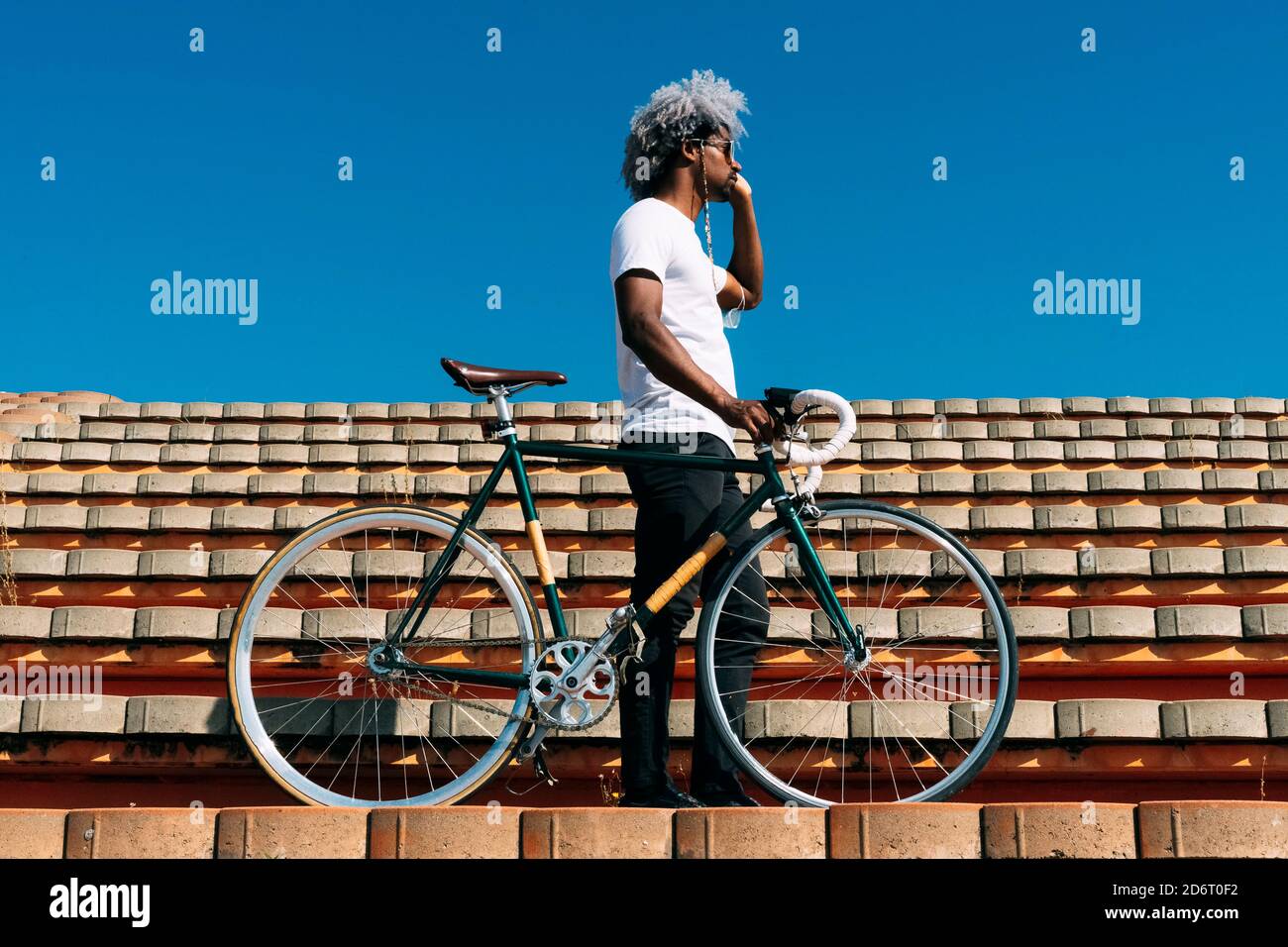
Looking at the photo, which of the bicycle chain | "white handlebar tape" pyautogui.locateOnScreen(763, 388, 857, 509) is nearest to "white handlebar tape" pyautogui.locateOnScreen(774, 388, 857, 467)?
"white handlebar tape" pyautogui.locateOnScreen(763, 388, 857, 509)

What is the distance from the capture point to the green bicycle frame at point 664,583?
9.11ft

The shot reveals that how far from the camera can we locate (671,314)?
291 centimetres

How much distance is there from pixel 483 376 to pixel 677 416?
0.49 meters

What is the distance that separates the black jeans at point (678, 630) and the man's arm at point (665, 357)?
0.17 meters

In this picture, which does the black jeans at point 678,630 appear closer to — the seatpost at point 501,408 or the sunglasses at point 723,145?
the seatpost at point 501,408

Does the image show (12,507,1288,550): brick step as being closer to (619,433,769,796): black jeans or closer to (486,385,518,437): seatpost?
(486,385,518,437): seatpost

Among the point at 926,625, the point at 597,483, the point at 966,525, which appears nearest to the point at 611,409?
the point at 597,483

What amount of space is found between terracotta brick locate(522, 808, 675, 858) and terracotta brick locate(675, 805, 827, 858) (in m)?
0.04

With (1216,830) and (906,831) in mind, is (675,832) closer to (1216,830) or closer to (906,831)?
(906,831)

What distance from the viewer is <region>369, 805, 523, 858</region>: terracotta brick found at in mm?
2311

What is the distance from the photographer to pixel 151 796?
367 centimetres

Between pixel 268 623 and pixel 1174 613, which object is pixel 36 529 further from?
pixel 1174 613
